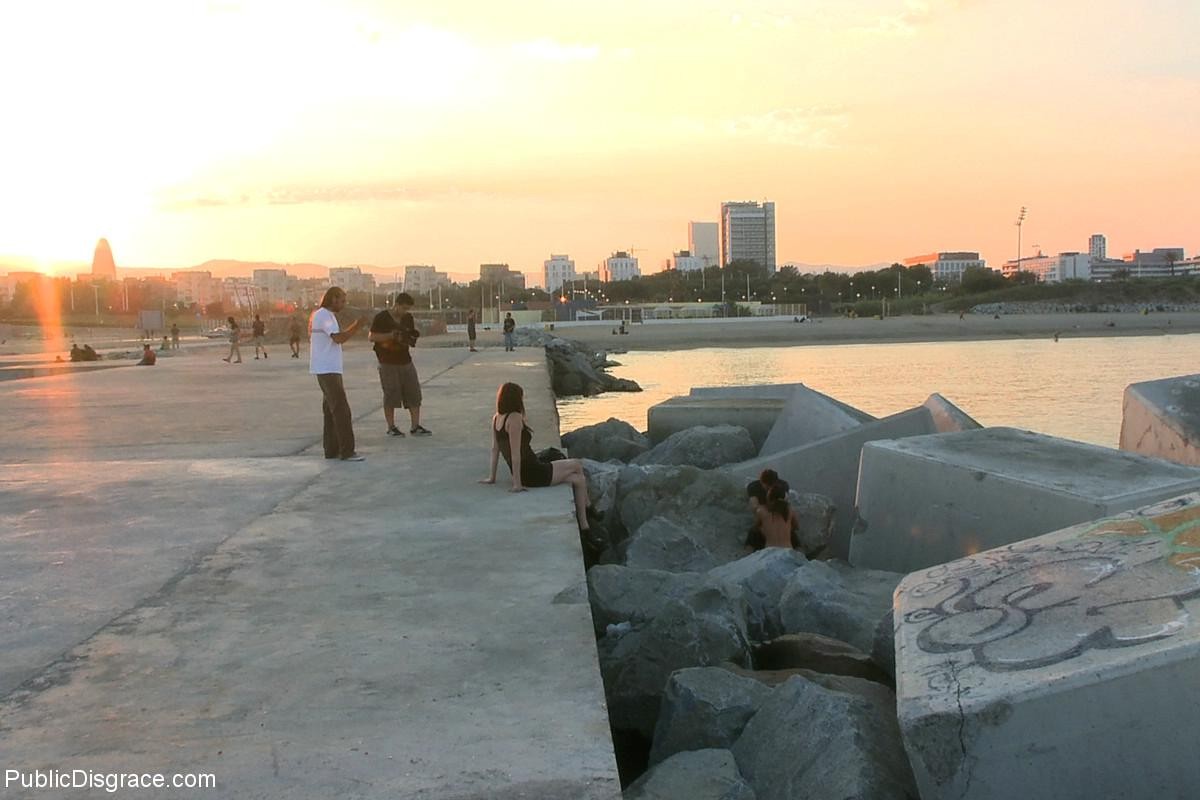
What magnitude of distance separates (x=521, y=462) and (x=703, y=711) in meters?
3.38

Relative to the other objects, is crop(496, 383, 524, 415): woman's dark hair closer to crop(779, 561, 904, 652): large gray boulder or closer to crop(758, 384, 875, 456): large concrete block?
crop(779, 561, 904, 652): large gray boulder

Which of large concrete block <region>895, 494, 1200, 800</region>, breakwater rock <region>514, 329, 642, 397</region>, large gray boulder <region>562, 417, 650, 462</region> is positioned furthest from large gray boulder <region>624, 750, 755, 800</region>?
breakwater rock <region>514, 329, 642, 397</region>

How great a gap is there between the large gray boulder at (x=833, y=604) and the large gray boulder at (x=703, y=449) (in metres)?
5.33

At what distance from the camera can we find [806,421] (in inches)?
441

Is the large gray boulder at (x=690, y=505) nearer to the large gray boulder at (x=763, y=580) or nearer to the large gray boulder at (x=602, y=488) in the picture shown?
the large gray boulder at (x=602, y=488)

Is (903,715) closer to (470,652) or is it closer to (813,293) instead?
Answer: (470,652)

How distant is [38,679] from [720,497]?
5165 millimetres

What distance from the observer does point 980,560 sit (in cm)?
432

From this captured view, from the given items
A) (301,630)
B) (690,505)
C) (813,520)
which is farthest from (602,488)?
(301,630)

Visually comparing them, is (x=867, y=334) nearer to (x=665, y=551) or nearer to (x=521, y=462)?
(x=521, y=462)

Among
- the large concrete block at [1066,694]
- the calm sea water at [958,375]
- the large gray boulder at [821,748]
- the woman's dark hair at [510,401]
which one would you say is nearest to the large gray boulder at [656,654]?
the large gray boulder at [821,748]

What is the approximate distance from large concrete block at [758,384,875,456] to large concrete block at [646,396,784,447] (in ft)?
2.37

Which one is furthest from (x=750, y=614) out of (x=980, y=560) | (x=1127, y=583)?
(x=1127, y=583)

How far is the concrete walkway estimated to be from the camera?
2.76m
